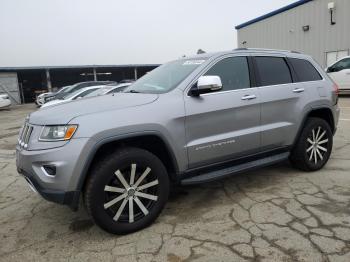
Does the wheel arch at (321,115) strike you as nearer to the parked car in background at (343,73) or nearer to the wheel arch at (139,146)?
the wheel arch at (139,146)

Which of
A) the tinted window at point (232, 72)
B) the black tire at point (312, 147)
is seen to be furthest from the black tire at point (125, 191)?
the black tire at point (312, 147)

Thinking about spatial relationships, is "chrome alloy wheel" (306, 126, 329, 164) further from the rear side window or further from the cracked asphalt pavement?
the rear side window

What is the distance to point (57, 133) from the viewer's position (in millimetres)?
2928

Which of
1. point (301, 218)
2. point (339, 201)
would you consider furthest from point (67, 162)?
point (339, 201)

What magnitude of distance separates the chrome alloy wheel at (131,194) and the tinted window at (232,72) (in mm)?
1397

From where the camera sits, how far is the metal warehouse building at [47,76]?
2998 cm

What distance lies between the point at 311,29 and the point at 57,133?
20.3 metres

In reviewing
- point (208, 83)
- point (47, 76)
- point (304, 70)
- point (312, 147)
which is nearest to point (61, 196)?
point (208, 83)

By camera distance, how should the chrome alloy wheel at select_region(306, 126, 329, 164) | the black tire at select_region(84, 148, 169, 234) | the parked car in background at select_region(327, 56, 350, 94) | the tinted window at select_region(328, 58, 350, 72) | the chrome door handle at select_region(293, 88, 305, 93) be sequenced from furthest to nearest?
the tinted window at select_region(328, 58, 350, 72), the parked car in background at select_region(327, 56, 350, 94), the chrome alloy wheel at select_region(306, 126, 329, 164), the chrome door handle at select_region(293, 88, 305, 93), the black tire at select_region(84, 148, 169, 234)

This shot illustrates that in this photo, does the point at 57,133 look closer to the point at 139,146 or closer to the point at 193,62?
the point at 139,146

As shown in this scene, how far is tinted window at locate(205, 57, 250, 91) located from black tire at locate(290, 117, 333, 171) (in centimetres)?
119

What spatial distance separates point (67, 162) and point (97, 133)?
0.35 m

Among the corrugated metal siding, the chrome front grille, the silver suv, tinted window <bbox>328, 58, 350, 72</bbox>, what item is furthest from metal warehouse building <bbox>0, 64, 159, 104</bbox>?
the chrome front grille

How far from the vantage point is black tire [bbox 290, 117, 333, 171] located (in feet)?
14.8
